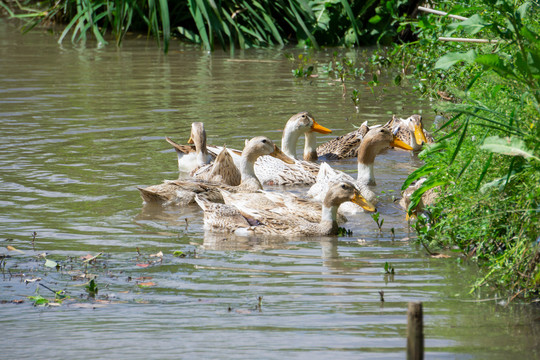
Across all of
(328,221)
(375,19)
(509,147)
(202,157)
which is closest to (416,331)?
(509,147)

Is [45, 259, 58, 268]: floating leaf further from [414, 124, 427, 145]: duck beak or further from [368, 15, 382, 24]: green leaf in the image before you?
[368, 15, 382, 24]: green leaf

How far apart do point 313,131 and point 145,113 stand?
3.34 metres

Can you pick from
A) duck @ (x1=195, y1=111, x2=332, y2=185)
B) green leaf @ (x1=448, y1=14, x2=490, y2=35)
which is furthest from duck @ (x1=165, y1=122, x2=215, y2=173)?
green leaf @ (x1=448, y1=14, x2=490, y2=35)

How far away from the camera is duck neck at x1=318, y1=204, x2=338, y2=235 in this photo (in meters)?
7.34

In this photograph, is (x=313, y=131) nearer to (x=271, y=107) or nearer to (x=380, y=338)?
(x=271, y=107)

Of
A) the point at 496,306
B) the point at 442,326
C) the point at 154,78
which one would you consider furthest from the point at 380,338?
the point at 154,78

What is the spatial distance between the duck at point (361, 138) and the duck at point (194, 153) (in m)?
1.88

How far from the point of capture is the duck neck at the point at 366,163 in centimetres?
920

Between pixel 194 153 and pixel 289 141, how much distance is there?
1241 mm

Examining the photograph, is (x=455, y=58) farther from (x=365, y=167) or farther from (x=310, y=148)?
(x=310, y=148)

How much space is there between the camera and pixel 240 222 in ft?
24.7

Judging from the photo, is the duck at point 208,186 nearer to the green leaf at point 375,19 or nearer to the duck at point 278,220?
the duck at point 278,220

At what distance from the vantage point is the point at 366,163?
9281 mm

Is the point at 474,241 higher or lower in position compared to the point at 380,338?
higher
